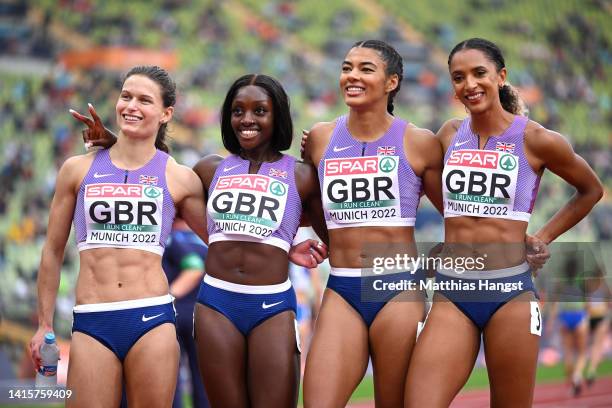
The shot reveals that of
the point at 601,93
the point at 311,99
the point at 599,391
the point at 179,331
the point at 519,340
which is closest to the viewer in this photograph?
the point at 519,340

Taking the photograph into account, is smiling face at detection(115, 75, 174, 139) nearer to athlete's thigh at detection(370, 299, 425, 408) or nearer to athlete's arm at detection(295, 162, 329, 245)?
athlete's arm at detection(295, 162, 329, 245)

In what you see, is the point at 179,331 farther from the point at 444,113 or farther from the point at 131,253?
the point at 444,113

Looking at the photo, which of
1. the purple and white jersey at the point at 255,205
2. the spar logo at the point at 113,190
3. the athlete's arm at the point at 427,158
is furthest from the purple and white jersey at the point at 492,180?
the spar logo at the point at 113,190

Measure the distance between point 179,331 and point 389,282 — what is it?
8.55 ft

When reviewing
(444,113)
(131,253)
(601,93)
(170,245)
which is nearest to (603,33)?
(601,93)

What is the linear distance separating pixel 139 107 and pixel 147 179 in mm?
388

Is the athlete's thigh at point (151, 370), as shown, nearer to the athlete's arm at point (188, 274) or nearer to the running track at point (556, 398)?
the athlete's arm at point (188, 274)

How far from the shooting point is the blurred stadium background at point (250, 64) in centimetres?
1811

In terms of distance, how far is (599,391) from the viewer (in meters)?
11.3

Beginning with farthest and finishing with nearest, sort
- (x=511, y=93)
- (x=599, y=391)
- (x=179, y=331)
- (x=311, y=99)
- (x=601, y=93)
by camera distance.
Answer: (x=601, y=93) < (x=311, y=99) < (x=599, y=391) < (x=179, y=331) < (x=511, y=93)

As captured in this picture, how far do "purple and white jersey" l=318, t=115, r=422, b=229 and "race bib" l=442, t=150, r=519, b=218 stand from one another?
0.76 feet

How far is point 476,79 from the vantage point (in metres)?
5.00

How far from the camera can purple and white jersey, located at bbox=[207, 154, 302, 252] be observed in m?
5.03

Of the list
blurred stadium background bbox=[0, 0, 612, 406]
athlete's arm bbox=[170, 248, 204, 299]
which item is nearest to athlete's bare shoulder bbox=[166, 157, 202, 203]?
athlete's arm bbox=[170, 248, 204, 299]
